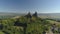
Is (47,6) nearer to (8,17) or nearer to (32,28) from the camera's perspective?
(32,28)

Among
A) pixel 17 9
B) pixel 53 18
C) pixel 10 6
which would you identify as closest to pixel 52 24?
pixel 53 18

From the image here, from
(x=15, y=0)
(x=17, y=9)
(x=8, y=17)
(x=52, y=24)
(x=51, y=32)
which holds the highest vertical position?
(x=15, y=0)

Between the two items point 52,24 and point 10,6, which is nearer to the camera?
point 52,24

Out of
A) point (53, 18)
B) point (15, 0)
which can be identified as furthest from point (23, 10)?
point (53, 18)

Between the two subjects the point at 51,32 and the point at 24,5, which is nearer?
the point at 51,32

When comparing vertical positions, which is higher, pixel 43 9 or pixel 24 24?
pixel 43 9

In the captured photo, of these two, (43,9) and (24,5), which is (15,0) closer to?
(24,5)

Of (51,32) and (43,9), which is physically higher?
(43,9)

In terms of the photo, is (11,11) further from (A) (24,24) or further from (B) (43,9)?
(B) (43,9)

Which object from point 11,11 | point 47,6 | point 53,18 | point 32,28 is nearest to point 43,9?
point 47,6
